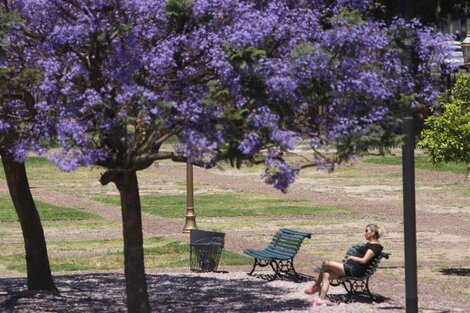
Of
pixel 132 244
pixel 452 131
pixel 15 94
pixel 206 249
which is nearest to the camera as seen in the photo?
pixel 15 94

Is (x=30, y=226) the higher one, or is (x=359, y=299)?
(x=30, y=226)

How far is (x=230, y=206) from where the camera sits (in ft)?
110

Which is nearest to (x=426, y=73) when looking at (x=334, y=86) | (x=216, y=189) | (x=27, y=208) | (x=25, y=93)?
(x=334, y=86)

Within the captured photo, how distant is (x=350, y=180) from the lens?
41406mm

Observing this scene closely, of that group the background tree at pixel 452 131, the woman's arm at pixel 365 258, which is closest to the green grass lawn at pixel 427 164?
the background tree at pixel 452 131

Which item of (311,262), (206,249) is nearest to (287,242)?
(206,249)

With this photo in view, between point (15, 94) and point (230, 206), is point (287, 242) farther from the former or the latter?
point (230, 206)

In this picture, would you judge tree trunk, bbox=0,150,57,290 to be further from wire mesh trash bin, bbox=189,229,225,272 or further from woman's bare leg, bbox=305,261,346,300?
woman's bare leg, bbox=305,261,346,300

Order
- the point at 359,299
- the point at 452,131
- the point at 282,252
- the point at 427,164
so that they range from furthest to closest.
Result: the point at 427,164
the point at 282,252
the point at 452,131
the point at 359,299

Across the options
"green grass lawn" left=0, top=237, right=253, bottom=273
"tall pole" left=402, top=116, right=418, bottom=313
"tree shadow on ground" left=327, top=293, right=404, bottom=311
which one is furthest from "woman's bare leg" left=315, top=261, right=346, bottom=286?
"green grass lawn" left=0, top=237, right=253, bottom=273

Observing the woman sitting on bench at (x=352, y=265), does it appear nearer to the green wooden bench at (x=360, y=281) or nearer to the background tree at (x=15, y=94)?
the green wooden bench at (x=360, y=281)

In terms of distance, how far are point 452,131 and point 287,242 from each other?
3097 millimetres

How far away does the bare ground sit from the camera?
1755 cm

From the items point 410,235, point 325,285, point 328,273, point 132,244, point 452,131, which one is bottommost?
point 325,285
